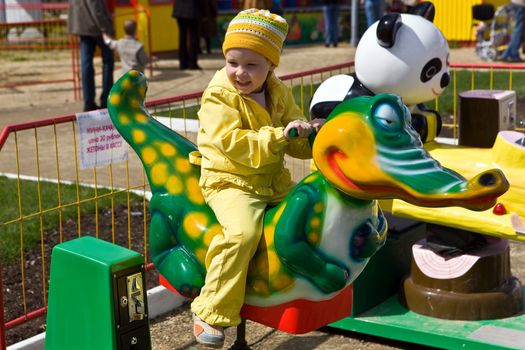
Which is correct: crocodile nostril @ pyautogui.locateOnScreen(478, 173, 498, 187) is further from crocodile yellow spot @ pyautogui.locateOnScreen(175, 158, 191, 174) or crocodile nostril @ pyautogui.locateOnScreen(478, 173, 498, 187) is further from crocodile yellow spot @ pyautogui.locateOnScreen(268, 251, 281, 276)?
crocodile yellow spot @ pyautogui.locateOnScreen(175, 158, 191, 174)

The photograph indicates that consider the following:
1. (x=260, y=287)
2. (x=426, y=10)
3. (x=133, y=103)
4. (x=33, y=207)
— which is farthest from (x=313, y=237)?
(x=33, y=207)

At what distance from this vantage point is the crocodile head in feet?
11.3

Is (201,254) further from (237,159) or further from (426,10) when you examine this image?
(426,10)

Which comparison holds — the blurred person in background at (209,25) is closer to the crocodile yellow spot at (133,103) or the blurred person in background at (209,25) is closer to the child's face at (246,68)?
the crocodile yellow spot at (133,103)

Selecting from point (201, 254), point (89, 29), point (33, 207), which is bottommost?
point (33, 207)

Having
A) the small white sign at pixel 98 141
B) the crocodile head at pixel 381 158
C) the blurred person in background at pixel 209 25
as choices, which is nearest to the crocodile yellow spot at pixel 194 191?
the crocodile head at pixel 381 158

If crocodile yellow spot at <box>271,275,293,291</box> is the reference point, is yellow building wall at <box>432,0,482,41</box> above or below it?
above

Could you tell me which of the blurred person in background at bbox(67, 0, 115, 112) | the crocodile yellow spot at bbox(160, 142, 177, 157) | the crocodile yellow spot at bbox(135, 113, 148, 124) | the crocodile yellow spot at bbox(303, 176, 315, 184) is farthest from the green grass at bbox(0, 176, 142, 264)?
the blurred person in background at bbox(67, 0, 115, 112)

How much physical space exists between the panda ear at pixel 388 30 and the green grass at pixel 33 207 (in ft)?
7.49

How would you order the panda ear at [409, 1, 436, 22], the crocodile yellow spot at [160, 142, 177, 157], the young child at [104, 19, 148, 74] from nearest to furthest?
the crocodile yellow spot at [160, 142, 177, 157]
the panda ear at [409, 1, 436, 22]
the young child at [104, 19, 148, 74]

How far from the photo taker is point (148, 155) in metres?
4.29

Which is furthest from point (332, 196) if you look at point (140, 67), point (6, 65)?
point (6, 65)

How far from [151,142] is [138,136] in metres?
0.07

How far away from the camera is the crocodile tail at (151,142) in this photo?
13.8ft
